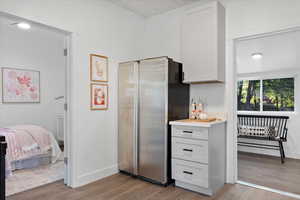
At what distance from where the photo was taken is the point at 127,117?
3.12m

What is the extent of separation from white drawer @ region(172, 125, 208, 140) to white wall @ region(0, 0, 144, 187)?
3.59ft

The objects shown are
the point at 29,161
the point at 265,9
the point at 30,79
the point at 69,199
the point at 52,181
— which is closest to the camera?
the point at 69,199

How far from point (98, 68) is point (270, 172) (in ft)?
10.5

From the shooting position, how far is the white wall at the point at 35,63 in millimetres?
4445

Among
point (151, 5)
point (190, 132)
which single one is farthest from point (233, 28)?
point (190, 132)

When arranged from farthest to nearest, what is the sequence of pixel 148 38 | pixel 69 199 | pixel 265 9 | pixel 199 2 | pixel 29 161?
pixel 148 38 → pixel 29 161 → pixel 199 2 → pixel 265 9 → pixel 69 199

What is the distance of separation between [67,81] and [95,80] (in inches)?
15.4

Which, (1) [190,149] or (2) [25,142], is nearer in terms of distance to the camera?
(1) [190,149]

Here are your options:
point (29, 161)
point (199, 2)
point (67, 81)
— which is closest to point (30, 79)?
point (29, 161)

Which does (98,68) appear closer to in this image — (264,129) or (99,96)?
(99,96)

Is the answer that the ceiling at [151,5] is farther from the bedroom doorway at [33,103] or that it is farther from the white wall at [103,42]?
the bedroom doorway at [33,103]

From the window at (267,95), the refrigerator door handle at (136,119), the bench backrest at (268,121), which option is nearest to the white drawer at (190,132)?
the refrigerator door handle at (136,119)

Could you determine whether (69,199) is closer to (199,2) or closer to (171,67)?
(171,67)

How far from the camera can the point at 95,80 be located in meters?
2.97
